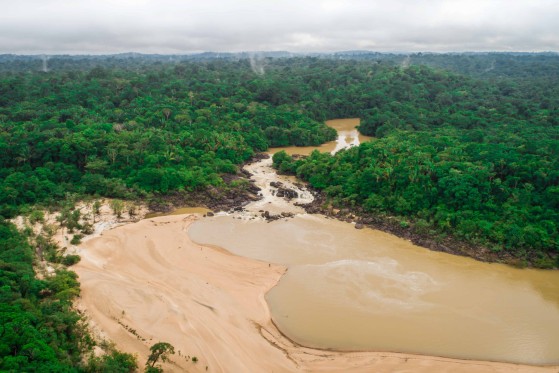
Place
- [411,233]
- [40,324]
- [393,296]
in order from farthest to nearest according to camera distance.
A: [411,233]
[393,296]
[40,324]

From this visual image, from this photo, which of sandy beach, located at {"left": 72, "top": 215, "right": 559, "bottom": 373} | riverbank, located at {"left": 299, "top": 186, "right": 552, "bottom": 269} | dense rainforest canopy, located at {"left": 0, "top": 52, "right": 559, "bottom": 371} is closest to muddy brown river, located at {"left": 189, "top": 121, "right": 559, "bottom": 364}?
riverbank, located at {"left": 299, "top": 186, "right": 552, "bottom": 269}

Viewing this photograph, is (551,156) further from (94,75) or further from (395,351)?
(94,75)

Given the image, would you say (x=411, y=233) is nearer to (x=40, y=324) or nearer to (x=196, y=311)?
(x=196, y=311)

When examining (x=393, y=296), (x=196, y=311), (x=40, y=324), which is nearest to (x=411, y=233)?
(x=393, y=296)

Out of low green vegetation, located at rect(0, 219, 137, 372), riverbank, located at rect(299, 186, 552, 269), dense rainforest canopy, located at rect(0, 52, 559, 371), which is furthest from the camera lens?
riverbank, located at rect(299, 186, 552, 269)

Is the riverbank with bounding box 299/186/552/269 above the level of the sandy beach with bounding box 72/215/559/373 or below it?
below

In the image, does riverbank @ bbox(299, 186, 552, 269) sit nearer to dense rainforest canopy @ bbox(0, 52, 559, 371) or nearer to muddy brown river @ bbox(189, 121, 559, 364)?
dense rainforest canopy @ bbox(0, 52, 559, 371)
